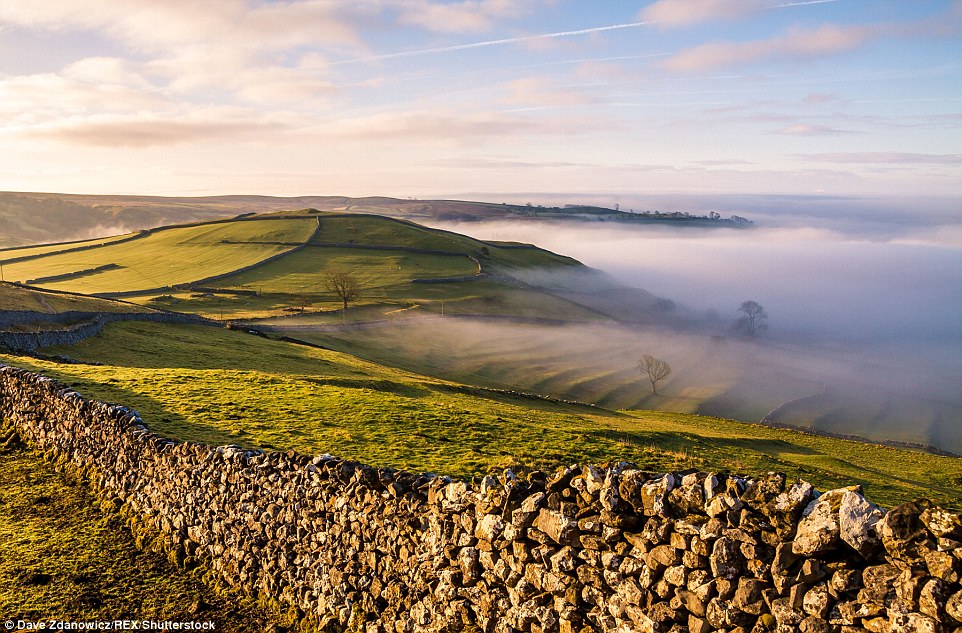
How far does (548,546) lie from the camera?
860 centimetres

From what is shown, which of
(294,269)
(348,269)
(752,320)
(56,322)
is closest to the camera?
(56,322)

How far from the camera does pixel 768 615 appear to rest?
669 centimetres

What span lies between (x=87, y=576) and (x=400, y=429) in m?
10.8

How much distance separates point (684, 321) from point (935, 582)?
5662 inches

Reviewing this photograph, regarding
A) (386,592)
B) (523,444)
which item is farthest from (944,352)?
(386,592)

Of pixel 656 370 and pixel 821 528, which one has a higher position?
pixel 821 528

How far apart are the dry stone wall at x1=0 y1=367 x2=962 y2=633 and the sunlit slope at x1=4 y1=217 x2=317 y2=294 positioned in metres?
117

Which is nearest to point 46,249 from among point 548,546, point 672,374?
point 672,374

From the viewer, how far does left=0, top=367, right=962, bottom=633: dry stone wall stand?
239 inches

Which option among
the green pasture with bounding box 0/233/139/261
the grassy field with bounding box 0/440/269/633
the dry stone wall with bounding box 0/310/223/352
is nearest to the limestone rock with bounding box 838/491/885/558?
the grassy field with bounding box 0/440/269/633

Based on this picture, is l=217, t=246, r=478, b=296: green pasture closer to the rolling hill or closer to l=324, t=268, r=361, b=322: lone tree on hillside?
the rolling hill

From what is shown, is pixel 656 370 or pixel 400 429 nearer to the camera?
pixel 400 429

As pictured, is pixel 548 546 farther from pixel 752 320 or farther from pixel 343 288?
pixel 752 320

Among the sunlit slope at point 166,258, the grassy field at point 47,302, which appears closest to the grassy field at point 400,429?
the grassy field at point 47,302
